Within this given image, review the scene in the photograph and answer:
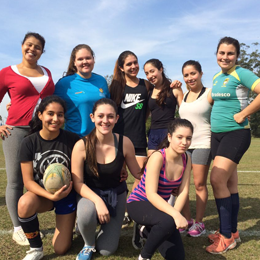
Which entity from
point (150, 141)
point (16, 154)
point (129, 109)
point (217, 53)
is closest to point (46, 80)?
point (16, 154)

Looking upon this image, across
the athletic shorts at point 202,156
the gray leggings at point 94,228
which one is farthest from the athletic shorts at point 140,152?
the gray leggings at point 94,228

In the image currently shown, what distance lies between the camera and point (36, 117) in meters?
3.39

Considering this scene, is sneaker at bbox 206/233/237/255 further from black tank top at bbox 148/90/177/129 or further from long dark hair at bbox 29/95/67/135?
long dark hair at bbox 29/95/67/135

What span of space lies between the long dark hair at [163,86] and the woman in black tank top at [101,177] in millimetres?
1057

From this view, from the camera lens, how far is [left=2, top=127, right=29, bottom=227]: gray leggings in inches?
137

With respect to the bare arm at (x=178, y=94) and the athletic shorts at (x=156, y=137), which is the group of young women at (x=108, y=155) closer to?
the bare arm at (x=178, y=94)

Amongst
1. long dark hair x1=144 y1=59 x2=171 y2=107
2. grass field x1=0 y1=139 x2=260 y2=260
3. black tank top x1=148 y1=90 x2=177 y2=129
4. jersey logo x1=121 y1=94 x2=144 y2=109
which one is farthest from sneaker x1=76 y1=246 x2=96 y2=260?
long dark hair x1=144 y1=59 x2=171 y2=107

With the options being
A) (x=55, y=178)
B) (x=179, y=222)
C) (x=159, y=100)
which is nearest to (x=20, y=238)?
(x=55, y=178)

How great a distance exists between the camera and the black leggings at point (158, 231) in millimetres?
2730

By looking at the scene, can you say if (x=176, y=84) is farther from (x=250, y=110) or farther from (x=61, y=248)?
(x=61, y=248)

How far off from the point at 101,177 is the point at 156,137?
4.08 feet

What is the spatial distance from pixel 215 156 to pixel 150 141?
3.80 ft

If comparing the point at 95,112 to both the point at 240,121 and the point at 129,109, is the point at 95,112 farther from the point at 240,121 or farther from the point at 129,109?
the point at 240,121

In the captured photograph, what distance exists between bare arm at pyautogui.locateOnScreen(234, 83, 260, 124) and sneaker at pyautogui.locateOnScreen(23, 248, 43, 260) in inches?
108
